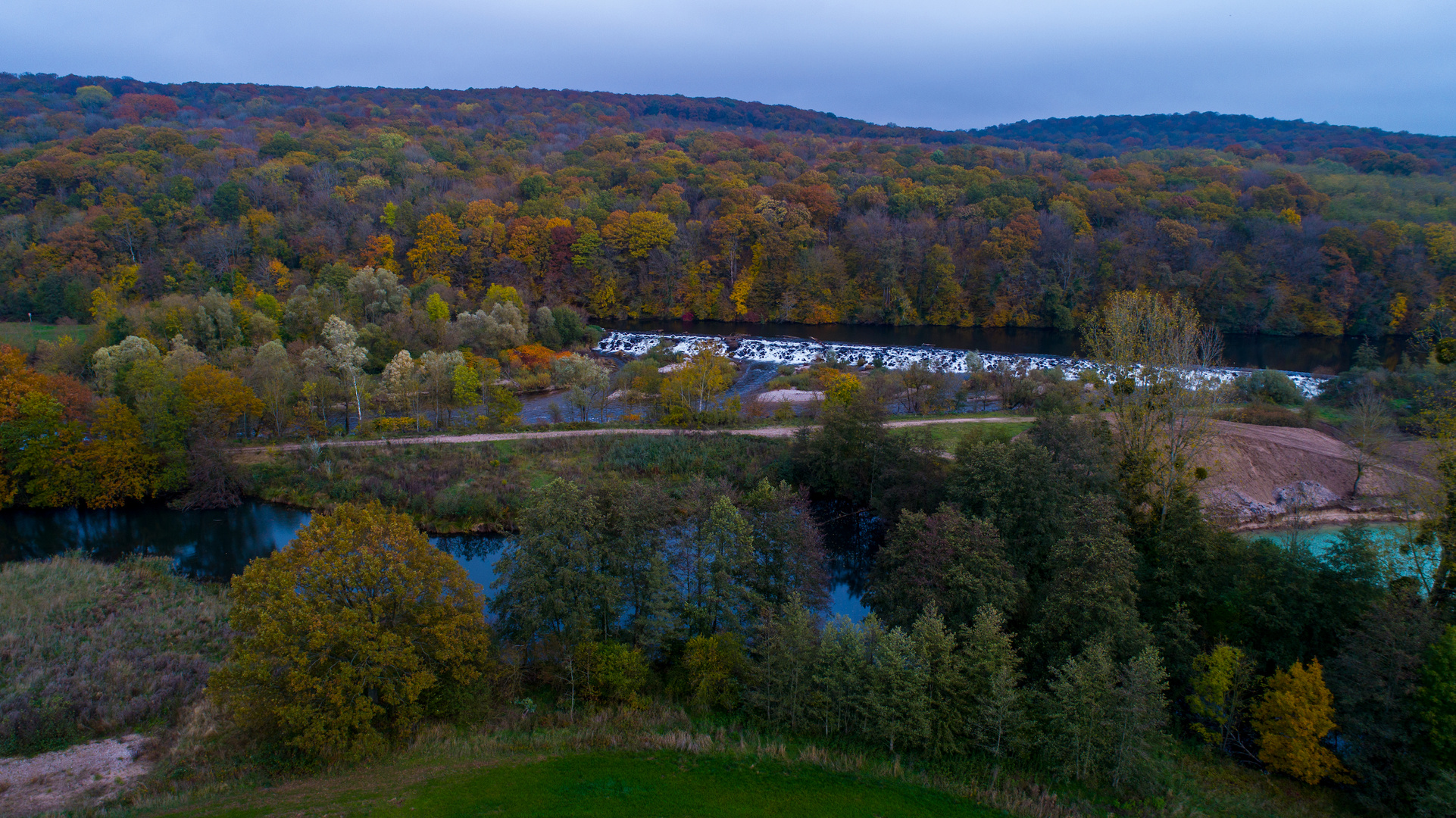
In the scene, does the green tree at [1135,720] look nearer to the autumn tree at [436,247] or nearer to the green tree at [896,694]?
the green tree at [896,694]

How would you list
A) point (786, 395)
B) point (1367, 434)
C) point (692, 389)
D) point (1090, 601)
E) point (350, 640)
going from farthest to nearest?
point (786, 395), point (692, 389), point (1367, 434), point (1090, 601), point (350, 640)

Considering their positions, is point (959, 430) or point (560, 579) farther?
point (959, 430)

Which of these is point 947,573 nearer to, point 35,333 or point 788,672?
point 788,672

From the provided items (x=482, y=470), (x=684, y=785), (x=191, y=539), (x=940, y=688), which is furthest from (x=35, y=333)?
(x=940, y=688)

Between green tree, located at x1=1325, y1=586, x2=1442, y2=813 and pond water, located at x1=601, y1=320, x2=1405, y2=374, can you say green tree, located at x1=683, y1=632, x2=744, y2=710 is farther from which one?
pond water, located at x1=601, y1=320, x2=1405, y2=374

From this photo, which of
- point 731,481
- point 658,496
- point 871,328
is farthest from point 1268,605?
point 871,328
